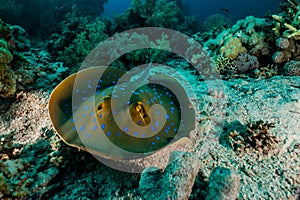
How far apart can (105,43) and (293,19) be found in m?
5.71

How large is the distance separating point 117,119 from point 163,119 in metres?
0.75

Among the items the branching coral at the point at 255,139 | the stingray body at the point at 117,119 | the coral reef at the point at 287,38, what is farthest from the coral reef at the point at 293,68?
the stingray body at the point at 117,119

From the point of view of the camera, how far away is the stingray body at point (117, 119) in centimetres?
268

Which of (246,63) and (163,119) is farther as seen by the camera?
Answer: (246,63)

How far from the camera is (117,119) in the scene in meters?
2.89

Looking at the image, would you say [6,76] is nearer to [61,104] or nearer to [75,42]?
[61,104]

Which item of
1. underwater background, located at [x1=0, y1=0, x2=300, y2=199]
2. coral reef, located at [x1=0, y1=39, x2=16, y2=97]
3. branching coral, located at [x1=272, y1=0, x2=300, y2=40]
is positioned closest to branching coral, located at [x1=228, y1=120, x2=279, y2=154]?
underwater background, located at [x1=0, y1=0, x2=300, y2=199]

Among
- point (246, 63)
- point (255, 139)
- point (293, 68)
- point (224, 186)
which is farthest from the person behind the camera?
point (246, 63)

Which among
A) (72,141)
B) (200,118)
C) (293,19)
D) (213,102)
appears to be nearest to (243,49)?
(293,19)

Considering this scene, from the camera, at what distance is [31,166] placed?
10.9ft

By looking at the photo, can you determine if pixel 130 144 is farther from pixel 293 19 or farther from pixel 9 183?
pixel 293 19

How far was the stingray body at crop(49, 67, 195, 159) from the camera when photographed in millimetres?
2680

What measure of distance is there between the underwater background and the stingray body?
0.06 ft

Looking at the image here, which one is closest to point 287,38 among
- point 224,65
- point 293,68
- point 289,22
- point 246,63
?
point 289,22
